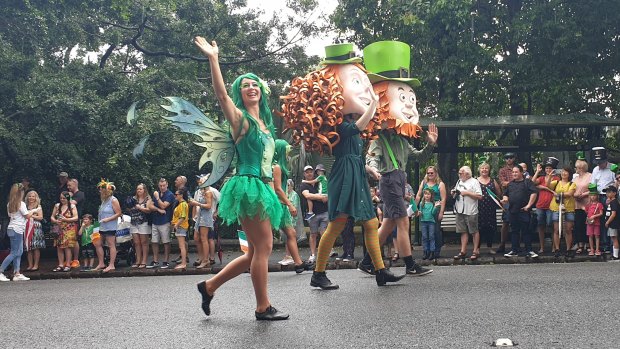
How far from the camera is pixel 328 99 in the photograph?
8.25m

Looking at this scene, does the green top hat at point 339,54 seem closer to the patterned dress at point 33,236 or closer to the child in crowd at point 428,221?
the child in crowd at point 428,221

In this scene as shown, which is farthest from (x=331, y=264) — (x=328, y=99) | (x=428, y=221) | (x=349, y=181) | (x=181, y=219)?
(x=328, y=99)

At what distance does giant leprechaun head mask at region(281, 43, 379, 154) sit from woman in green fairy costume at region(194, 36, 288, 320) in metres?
1.55

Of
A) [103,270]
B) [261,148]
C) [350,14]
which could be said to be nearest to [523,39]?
[350,14]

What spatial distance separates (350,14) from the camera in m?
20.9

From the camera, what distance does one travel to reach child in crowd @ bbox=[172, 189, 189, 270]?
563 inches

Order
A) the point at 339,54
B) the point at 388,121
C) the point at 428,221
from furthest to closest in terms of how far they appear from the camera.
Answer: the point at 428,221 < the point at 388,121 < the point at 339,54

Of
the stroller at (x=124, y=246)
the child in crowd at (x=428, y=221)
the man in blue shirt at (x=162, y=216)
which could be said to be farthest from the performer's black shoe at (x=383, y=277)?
the stroller at (x=124, y=246)

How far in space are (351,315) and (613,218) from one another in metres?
8.22

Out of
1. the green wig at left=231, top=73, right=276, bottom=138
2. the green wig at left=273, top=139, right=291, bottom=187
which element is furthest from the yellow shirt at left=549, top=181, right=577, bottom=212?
the green wig at left=231, top=73, right=276, bottom=138

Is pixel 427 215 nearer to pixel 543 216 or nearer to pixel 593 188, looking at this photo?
pixel 543 216

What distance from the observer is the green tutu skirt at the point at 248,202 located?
6219 mm

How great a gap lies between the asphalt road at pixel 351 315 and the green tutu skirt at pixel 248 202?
83 centimetres

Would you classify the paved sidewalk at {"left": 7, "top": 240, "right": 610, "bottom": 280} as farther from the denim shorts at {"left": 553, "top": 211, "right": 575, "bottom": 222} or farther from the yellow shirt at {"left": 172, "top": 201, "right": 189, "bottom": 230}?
the yellow shirt at {"left": 172, "top": 201, "right": 189, "bottom": 230}
